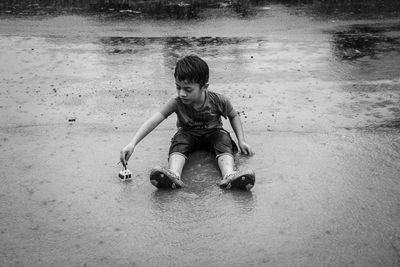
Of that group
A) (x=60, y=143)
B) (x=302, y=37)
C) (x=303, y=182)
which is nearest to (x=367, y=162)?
(x=303, y=182)

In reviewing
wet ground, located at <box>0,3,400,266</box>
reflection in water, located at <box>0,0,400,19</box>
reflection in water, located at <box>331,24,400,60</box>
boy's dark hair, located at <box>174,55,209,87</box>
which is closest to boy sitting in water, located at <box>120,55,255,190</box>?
boy's dark hair, located at <box>174,55,209,87</box>

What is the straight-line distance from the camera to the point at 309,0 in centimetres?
1150

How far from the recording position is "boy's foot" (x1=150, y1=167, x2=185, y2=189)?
3.36m

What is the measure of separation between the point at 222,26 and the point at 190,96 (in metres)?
5.42

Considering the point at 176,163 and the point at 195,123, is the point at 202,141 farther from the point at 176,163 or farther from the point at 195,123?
the point at 176,163

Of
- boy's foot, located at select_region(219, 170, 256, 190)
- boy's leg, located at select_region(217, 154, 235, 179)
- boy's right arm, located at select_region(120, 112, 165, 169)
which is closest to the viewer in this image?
boy's foot, located at select_region(219, 170, 256, 190)

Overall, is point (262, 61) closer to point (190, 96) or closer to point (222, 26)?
point (222, 26)

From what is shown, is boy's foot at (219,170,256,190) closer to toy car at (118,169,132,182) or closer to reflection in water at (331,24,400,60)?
toy car at (118,169,132,182)

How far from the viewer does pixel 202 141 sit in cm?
405

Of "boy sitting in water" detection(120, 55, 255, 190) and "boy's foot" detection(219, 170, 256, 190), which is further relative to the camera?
"boy sitting in water" detection(120, 55, 255, 190)

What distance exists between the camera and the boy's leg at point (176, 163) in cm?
362

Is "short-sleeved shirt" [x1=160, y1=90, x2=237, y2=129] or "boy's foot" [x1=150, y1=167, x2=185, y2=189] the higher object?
"short-sleeved shirt" [x1=160, y1=90, x2=237, y2=129]

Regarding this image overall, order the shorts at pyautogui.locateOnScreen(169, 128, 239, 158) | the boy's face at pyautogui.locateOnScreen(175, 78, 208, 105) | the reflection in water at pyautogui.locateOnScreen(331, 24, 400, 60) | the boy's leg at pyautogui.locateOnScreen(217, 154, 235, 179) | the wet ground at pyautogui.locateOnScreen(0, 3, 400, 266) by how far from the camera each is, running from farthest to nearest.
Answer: the reflection in water at pyautogui.locateOnScreen(331, 24, 400, 60), the shorts at pyautogui.locateOnScreen(169, 128, 239, 158), the boy's face at pyautogui.locateOnScreen(175, 78, 208, 105), the boy's leg at pyautogui.locateOnScreen(217, 154, 235, 179), the wet ground at pyautogui.locateOnScreen(0, 3, 400, 266)

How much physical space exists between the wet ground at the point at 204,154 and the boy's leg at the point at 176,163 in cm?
10
